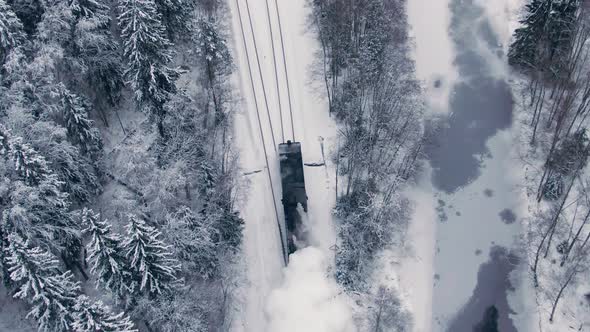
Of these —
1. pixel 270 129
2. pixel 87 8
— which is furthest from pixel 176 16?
pixel 270 129

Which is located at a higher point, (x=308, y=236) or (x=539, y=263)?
(x=308, y=236)

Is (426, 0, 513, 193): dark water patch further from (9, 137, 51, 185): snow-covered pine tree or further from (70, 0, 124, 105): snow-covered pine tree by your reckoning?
(9, 137, 51, 185): snow-covered pine tree

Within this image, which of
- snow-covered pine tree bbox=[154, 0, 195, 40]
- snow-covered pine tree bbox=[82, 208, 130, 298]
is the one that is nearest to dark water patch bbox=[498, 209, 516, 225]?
snow-covered pine tree bbox=[82, 208, 130, 298]

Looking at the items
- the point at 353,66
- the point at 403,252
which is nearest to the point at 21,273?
the point at 403,252

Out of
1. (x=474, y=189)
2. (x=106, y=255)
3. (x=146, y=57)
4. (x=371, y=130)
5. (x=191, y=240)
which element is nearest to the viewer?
(x=106, y=255)

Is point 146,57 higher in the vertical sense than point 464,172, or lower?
higher

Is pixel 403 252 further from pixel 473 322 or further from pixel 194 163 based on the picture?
pixel 194 163

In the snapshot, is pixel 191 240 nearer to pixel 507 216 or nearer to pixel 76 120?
pixel 76 120
